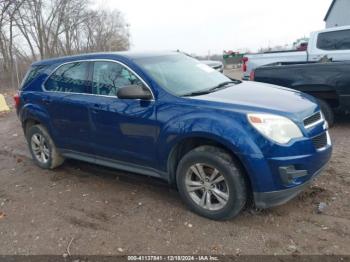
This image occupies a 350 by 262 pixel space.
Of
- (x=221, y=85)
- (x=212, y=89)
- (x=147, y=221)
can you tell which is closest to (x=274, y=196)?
(x=147, y=221)

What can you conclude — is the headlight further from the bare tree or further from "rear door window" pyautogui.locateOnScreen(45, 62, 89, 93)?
the bare tree

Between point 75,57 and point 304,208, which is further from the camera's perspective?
point 75,57

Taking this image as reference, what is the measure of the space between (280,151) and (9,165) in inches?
190

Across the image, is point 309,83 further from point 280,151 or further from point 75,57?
point 75,57

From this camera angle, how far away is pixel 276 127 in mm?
3150

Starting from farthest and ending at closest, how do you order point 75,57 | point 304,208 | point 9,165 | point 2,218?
point 9,165 → point 75,57 → point 2,218 → point 304,208

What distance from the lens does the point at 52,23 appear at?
33.0 m

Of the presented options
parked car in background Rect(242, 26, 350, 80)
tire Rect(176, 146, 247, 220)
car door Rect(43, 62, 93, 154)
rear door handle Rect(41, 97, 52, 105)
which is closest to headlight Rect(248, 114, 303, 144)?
tire Rect(176, 146, 247, 220)

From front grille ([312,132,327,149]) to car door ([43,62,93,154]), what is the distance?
2.72 meters

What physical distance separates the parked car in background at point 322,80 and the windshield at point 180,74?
2212 millimetres

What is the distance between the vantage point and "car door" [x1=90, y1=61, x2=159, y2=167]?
151 inches

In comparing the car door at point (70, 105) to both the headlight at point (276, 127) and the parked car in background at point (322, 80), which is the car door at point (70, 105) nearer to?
the headlight at point (276, 127)

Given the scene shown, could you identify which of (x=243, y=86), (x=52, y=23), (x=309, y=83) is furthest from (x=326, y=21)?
(x=243, y=86)

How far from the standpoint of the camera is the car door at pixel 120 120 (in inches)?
151
